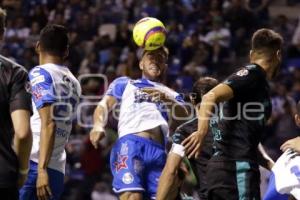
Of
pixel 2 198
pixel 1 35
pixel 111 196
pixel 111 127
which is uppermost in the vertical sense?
pixel 1 35

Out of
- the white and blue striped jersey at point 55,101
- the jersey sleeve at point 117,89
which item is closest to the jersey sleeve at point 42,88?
the white and blue striped jersey at point 55,101

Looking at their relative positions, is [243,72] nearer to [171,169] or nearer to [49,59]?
[171,169]

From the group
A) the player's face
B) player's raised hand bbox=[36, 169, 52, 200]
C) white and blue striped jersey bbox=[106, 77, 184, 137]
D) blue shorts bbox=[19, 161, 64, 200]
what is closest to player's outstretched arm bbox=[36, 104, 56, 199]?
player's raised hand bbox=[36, 169, 52, 200]

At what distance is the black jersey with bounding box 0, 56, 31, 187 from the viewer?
5133 mm

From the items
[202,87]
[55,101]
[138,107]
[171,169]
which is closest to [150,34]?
[138,107]

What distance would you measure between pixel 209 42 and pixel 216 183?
11288 mm

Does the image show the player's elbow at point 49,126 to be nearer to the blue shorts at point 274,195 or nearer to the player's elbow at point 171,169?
the player's elbow at point 171,169

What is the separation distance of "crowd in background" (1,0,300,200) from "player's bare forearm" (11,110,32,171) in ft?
26.2

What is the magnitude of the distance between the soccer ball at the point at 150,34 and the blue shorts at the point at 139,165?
34.7 inches

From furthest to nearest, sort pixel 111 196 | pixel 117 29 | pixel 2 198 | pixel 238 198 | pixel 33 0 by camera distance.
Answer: pixel 33 0
pixel 117 29
pixel 111 196
pixel 238 198
pixel 2 198

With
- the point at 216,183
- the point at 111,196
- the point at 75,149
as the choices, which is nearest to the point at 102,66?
the point at 75,149

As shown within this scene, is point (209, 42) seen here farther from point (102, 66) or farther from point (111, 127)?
point (111, 127)

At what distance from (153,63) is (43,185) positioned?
1.69 meters

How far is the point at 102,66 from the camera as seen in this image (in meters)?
17.2
